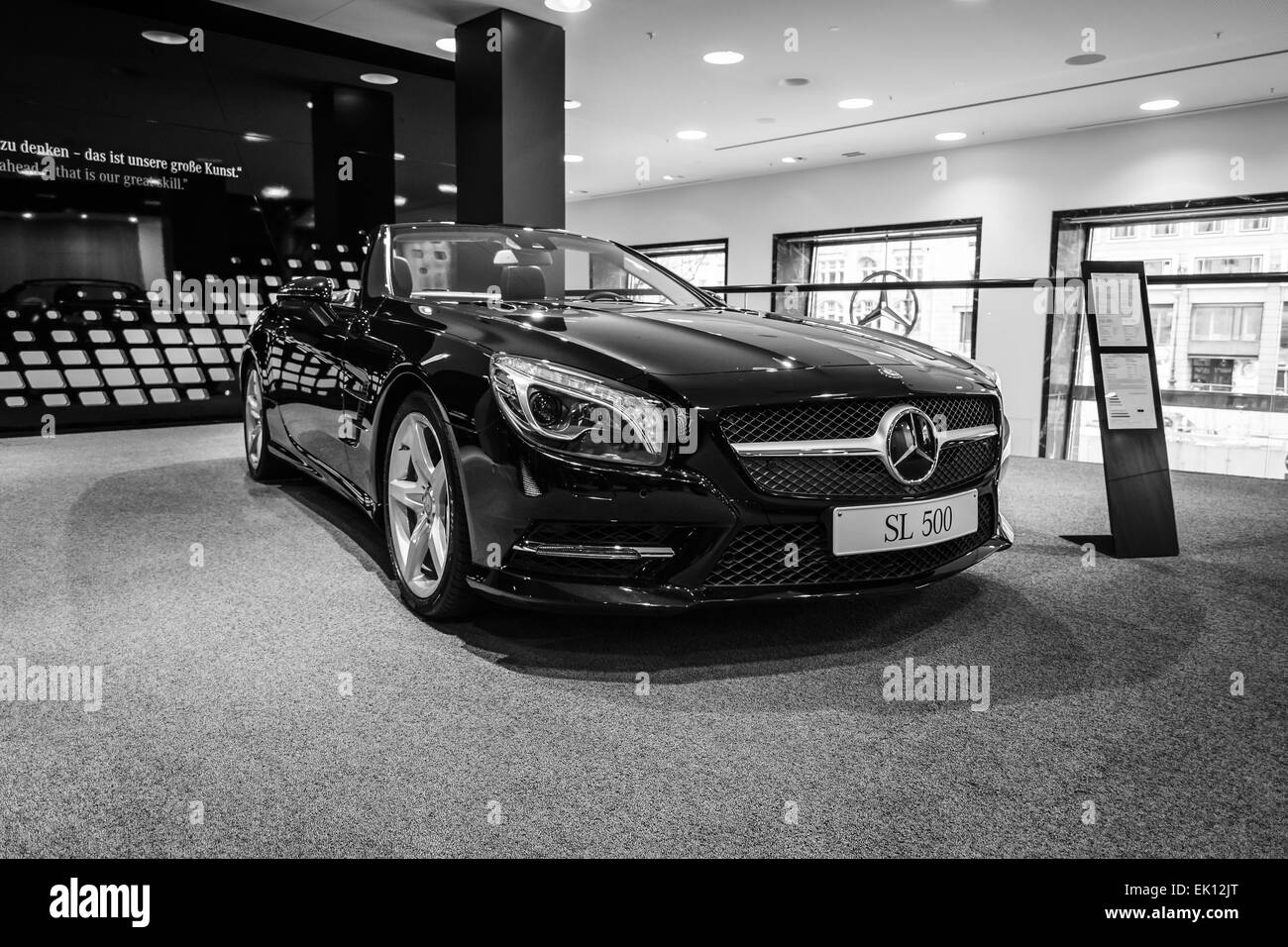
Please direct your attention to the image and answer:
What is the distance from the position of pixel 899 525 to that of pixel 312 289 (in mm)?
2351

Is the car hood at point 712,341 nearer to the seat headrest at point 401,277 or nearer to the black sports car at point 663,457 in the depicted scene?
the black sports car at point 663,457

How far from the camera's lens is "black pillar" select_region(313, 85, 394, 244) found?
7.34 m

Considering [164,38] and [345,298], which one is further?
[164,38]

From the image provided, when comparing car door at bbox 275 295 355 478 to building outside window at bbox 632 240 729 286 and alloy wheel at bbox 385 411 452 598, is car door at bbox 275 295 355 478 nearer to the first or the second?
alloy wheel at bbox 385 411 452 598

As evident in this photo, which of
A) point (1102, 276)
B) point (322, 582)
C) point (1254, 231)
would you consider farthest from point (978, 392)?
point (1254, 231)

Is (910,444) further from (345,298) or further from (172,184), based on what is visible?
(172,184)

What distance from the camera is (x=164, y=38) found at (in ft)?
21.2

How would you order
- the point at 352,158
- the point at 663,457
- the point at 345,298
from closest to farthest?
the point at 663,457 < the point at 345,298 < the point at 352,158

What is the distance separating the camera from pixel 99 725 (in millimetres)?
1692

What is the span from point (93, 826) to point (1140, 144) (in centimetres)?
1030

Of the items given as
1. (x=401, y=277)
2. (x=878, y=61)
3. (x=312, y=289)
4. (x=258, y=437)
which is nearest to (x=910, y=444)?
(x=401, y=277)

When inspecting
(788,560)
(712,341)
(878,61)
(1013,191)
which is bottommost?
(788,560)

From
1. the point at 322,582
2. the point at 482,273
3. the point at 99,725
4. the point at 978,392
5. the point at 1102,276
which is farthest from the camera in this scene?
the point at 1102,276
